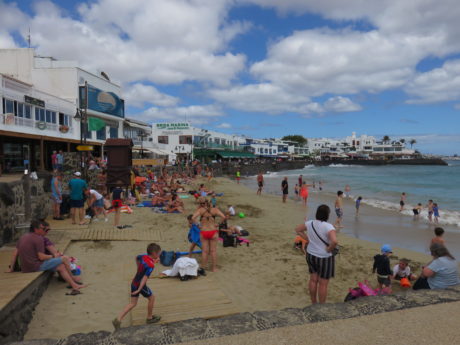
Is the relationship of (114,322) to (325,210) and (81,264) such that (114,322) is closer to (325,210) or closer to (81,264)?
(81,264)

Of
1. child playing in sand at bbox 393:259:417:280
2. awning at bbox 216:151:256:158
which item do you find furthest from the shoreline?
awning at bbox 216:151:256:158

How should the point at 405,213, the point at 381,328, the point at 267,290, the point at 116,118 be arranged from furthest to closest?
the point at 116,118
the point at 405,213
the point at 267,290
the point at 381,328

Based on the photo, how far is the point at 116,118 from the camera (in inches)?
1214

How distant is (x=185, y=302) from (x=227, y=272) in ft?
6.13

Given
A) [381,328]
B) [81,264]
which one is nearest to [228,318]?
[381,328]

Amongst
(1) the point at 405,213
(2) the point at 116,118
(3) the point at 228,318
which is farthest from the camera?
(2) the point at 116,118

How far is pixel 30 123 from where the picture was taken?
17938 mm

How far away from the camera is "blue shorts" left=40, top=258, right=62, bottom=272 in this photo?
4.94 meters

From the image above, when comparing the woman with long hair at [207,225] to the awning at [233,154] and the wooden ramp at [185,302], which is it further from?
the awning at [233,154]

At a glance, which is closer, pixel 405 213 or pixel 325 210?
pixel 325 210

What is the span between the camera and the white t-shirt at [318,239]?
4199 millimetres

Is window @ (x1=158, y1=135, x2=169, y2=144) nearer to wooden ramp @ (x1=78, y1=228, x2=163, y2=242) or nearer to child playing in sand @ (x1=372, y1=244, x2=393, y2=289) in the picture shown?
wooden ramp @ (x1=78, y1=228, x2=163, y2=242)

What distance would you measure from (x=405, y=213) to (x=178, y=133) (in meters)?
41.7

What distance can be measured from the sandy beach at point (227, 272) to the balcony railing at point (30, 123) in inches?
387
